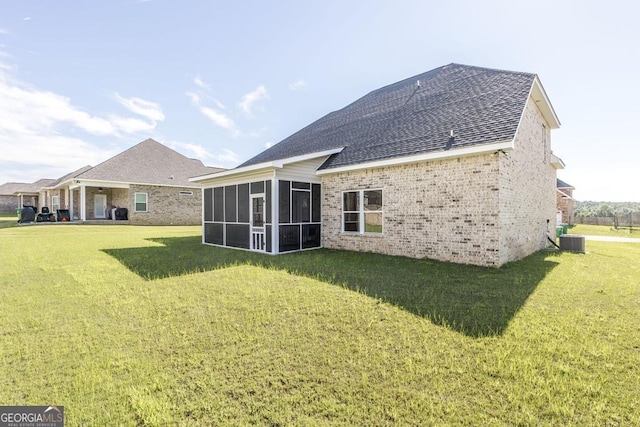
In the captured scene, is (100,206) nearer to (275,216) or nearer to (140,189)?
(140,189)

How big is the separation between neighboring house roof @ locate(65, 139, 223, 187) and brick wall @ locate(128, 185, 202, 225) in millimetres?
723

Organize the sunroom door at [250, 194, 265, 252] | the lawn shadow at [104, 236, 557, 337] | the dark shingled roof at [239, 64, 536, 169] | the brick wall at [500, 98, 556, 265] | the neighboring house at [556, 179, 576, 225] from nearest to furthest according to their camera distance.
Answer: the lawn shadow at [104, 236, 557, 337] < the brick wall at [500, 98, 556, 265] < the dark shingled roof at [239, 64, 536, 169] < the sunroom door at [250, 194, 265, 252] < the neighboring house at [556, 179, 576, 225]

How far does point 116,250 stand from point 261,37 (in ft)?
36.0

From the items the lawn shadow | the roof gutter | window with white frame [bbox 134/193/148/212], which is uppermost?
the roof gutter

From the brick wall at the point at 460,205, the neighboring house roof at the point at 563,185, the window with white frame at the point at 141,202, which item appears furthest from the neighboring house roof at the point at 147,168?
the neighboring house roof at the point at 563,185

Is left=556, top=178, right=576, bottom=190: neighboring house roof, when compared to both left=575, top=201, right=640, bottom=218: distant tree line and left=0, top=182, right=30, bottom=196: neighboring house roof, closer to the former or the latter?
left=575, top=201, right=640, bottom=218: distant tree line

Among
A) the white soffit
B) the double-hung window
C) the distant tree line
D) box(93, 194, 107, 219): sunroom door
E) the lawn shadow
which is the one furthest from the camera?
the distant tree line

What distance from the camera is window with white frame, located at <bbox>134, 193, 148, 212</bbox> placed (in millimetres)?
24750

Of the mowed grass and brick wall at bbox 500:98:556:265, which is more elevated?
brick wall at bbox 500:98:556:265

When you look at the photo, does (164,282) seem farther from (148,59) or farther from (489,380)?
(148,59)

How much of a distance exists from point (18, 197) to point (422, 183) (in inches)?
2578

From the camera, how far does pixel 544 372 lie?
10.0ft

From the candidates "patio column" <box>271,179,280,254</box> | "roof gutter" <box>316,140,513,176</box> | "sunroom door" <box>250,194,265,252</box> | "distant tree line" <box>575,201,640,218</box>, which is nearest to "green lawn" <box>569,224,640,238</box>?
"distant tree line" <box>575,201,640,218</box>

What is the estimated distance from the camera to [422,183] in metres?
9.11
